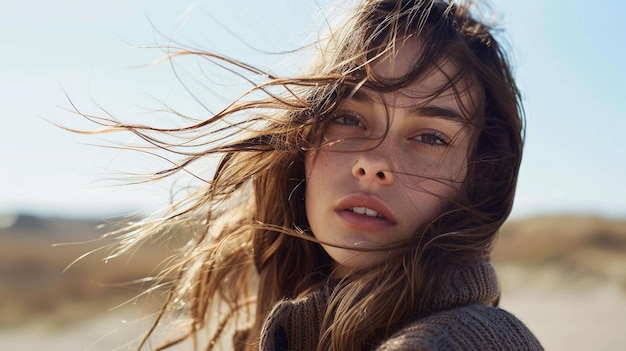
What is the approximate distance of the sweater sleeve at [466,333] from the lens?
1355 millimetres

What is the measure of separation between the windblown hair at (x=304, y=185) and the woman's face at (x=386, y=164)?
0.03 m

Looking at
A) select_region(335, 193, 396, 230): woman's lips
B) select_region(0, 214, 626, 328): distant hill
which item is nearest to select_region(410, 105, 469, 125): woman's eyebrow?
select_region(335, 193, 396, 230): woman's lips

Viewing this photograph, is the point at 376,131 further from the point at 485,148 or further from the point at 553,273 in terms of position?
the point at 553,273

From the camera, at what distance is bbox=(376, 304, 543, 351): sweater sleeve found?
4.45 feet

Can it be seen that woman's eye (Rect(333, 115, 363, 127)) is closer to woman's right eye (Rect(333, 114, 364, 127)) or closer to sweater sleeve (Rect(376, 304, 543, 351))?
woman's right eye (Rect(333, 114, 364, 127))

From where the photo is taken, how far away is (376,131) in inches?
70.6

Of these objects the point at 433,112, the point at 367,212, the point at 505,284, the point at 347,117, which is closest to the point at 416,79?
the point at 433,112

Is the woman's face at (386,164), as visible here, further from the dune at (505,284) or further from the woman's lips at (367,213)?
the dune at (505,284)

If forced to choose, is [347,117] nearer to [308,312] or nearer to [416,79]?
[416,79]

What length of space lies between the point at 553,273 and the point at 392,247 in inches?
336

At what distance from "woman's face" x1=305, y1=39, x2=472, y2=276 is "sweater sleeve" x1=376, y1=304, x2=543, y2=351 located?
0.30 meters

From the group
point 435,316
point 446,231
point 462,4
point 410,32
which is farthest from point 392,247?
point 462,4

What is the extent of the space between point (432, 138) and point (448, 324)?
55 cm

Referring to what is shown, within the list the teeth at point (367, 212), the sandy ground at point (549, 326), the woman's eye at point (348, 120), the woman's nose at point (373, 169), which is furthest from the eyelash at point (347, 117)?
the sandy ground at point (549, 326)
